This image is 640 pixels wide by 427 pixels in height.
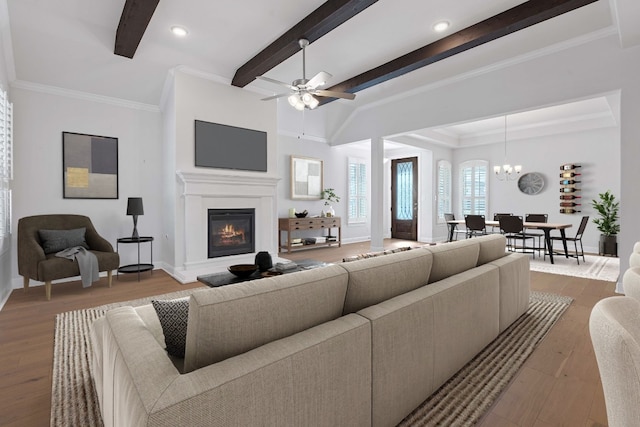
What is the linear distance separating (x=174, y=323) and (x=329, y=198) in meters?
6.60

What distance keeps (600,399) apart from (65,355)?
135 inches

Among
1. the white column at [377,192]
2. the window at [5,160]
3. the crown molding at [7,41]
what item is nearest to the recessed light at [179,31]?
the crown molding at [7,41]

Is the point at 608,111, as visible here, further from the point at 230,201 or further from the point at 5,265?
the point at 5,265

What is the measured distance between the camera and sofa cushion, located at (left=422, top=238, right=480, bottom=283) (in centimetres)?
199

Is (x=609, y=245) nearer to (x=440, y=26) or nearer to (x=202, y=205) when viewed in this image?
(x=440, y=26)

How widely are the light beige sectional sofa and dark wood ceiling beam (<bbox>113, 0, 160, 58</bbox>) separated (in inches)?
111

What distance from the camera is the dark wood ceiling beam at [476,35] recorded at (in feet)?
10.3

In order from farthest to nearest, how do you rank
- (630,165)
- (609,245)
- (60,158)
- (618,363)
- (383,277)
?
(609,245)
(60,158)
(630,165)
(383,277)
(618,363)

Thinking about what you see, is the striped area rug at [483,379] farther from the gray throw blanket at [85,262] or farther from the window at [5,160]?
the window at [5,160]

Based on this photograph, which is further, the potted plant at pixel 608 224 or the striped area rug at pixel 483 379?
the potted plant at pixel 608 224

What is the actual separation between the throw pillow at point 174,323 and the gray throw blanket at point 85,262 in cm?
328

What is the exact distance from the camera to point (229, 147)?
16.3 ft

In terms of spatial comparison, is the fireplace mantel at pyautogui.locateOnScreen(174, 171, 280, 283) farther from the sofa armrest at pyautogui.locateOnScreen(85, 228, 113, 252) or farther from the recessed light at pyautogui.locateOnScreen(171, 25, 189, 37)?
the recessed light at pyautogui.locateOnScreen(171, 25, 189, 37)

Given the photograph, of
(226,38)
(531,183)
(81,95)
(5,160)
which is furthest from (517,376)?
(531,183)
